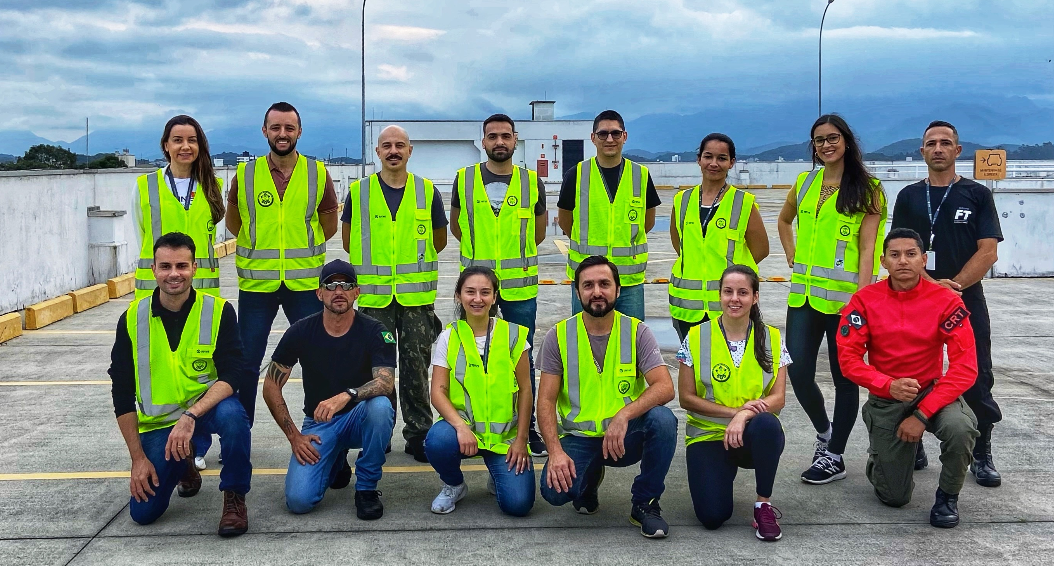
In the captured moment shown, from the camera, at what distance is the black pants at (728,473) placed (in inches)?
168

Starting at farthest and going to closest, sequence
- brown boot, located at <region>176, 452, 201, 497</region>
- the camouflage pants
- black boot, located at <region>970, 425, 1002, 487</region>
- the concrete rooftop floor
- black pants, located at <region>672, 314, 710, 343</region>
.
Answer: the camouflage pants
black pants, located at <region>672, 314, 710, 343</region>
black boot, located at <region>970, 425, 1002, 487</region>
brown boot, located at <region>176, 452, 201, 497</region>
the concrete rooftop floor

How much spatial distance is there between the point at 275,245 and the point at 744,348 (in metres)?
2.67

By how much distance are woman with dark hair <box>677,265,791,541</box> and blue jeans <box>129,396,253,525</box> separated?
6.74ft

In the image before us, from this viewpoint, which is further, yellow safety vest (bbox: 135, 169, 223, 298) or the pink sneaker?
yellow safety vest (bbox: 135, 169, 223, 298)

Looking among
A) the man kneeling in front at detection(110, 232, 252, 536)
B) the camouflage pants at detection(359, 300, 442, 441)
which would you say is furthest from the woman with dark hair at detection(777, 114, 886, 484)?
the man kneeling in front at detection(110, 232, 252, 536)

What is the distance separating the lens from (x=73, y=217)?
11297mm

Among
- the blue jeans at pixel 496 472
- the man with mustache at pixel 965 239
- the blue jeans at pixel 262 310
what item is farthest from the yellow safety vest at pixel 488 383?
the man with mustache at pixel 965 239

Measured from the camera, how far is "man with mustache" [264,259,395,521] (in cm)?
454

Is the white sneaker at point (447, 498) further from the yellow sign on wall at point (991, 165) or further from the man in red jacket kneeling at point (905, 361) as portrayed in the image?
the yellow sign on wall at point (991, 165)

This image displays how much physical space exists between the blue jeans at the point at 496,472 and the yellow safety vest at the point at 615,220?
1.49m

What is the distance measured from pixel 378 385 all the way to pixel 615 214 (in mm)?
1810

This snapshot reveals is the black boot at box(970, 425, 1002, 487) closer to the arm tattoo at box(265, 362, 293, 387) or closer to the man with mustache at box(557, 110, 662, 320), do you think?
the man with mustache at box(557, 110, 662, 320)

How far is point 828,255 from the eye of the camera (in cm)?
501

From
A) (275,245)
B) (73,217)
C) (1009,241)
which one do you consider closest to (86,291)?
(73,217)
